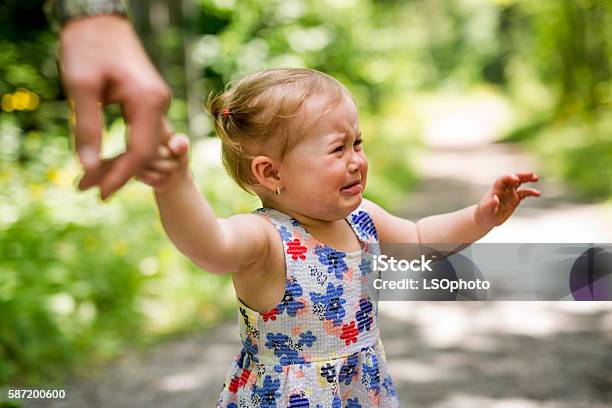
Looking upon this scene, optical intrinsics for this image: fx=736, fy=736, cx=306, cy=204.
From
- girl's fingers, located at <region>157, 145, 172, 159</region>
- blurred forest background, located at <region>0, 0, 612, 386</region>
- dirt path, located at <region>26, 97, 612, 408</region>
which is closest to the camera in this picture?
girl's fingers, located at <region>157, 145, 172, 159</region>

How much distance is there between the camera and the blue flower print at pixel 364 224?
1.70m

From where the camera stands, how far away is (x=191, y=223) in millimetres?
1110

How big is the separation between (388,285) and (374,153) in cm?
926

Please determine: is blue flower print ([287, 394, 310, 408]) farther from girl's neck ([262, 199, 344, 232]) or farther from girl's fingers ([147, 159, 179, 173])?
girl's fingers ([147, 159, 179, 173])

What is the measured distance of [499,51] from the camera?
3450cm

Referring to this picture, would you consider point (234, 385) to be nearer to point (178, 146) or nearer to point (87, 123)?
point (178, 146)

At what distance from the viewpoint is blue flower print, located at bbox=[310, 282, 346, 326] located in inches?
61.6

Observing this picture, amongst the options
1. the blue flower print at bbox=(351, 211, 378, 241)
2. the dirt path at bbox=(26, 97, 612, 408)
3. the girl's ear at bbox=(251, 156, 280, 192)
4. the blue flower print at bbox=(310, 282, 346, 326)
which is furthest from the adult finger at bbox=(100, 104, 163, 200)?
the dirt path at bbox=(26, 97, 612, 408)

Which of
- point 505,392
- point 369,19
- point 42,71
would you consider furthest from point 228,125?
point 369,19

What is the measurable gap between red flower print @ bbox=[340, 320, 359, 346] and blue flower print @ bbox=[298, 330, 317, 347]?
0.22 feet

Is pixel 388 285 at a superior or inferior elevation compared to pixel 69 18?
inferior

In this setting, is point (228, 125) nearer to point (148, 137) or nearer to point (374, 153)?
point (148, 137)

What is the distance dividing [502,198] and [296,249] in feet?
1.69

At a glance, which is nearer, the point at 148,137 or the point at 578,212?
the point at 148,137
